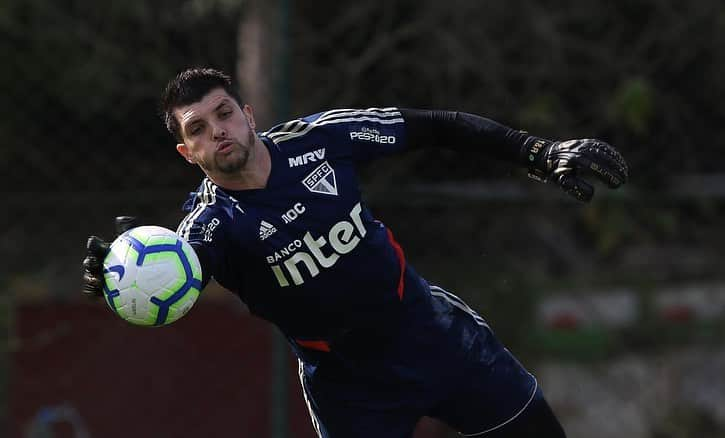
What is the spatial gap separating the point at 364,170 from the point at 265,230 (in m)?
2.09

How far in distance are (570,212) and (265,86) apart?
5.51ft

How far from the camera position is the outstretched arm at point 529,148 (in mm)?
3508

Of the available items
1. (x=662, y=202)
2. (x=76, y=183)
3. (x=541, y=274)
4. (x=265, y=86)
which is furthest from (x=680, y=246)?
(x=76, y=183)

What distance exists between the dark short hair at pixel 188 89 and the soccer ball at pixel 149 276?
0.55 m

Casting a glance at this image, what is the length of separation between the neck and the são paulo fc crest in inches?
5.1

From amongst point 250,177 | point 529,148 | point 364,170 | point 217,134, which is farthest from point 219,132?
point 364,170

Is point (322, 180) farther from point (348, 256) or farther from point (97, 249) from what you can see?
point (97, 249)

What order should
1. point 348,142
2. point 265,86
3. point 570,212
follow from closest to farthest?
point 348,142 < point 265,86 < point 570,212

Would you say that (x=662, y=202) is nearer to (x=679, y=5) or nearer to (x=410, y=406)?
(x=679, y=5)

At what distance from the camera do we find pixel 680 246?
5746 millimetres

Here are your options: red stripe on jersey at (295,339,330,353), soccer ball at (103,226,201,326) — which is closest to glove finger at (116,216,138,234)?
soccer ball at (103,226,201,326)

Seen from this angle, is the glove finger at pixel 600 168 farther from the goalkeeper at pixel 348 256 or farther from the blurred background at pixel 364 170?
the blurred background at pixel 364 170

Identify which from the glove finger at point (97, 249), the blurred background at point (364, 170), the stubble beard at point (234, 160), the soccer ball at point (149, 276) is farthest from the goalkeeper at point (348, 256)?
the blurred background at point (364, 170)

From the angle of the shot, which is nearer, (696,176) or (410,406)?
(410,406)
